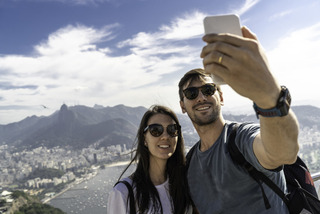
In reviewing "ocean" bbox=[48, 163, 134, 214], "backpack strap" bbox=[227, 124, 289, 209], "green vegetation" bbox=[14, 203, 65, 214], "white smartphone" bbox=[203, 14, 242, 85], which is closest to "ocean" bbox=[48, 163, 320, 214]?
"ocean" bbox=[48, 163, 134, 214]

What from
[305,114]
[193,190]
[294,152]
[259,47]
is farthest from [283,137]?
[305,114]

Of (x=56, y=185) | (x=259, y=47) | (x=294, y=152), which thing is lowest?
(x=56, y=185)

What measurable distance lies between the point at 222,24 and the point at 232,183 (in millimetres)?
1133

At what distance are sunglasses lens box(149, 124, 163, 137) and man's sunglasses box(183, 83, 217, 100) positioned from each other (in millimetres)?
525

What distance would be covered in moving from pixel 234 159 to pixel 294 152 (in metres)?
0.57

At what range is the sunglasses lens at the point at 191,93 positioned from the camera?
1933mm

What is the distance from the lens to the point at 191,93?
1.95 meters

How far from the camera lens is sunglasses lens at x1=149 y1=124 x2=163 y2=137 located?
7.53 ft

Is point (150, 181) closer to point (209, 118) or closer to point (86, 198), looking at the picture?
point (209, 118)

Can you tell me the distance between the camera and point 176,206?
6.47 ft

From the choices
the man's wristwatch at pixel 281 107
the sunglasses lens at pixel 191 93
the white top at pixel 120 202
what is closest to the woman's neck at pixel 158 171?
the white top at pixel 120 202

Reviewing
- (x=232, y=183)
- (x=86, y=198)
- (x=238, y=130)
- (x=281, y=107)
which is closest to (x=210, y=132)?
(x=238, y=130)

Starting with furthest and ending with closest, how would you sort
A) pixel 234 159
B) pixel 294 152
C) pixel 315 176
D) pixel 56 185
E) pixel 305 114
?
pixel 305 114, pixel 56 185, pixel 315 176, pixel 234 159, pixel 294 152

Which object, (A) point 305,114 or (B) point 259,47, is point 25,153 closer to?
(A) point 305,114
